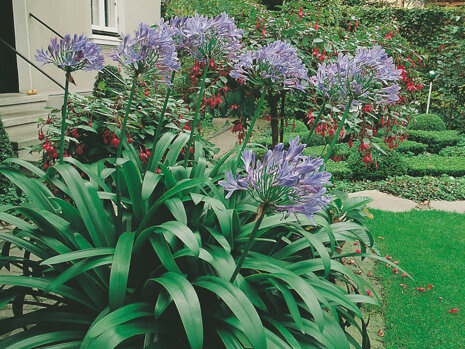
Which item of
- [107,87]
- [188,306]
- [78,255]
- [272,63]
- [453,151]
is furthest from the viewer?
[453,151]

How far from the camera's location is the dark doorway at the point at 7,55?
593cm

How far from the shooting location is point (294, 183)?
1186 mm

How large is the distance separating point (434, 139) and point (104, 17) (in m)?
6.82

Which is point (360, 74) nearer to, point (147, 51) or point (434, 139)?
point (147, 51)

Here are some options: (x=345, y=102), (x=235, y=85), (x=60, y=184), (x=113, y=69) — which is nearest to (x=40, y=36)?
(x=113, y=69)

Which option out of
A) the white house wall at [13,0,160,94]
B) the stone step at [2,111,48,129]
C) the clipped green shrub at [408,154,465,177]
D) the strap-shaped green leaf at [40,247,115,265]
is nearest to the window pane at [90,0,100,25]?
the white house wall at [13,0,160,94]

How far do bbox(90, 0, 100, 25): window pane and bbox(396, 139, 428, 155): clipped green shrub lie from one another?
6127 millimetres

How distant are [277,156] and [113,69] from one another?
19.3 ft

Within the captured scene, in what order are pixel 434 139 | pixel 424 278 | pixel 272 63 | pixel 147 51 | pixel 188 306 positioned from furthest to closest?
pixel 434 139
pixel 424 278
pixel 272 63
pixel 147 51
pixel 188 306

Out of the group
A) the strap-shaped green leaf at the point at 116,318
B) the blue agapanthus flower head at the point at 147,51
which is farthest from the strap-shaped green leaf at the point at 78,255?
the blue agapanthus flower head at the point at 147,51

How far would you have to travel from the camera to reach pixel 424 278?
3.31 meters

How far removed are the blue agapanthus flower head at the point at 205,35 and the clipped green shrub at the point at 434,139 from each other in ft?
24.0

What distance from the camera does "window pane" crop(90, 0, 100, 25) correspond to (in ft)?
26.0

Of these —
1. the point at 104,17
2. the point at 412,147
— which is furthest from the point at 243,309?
the point at 104,17
